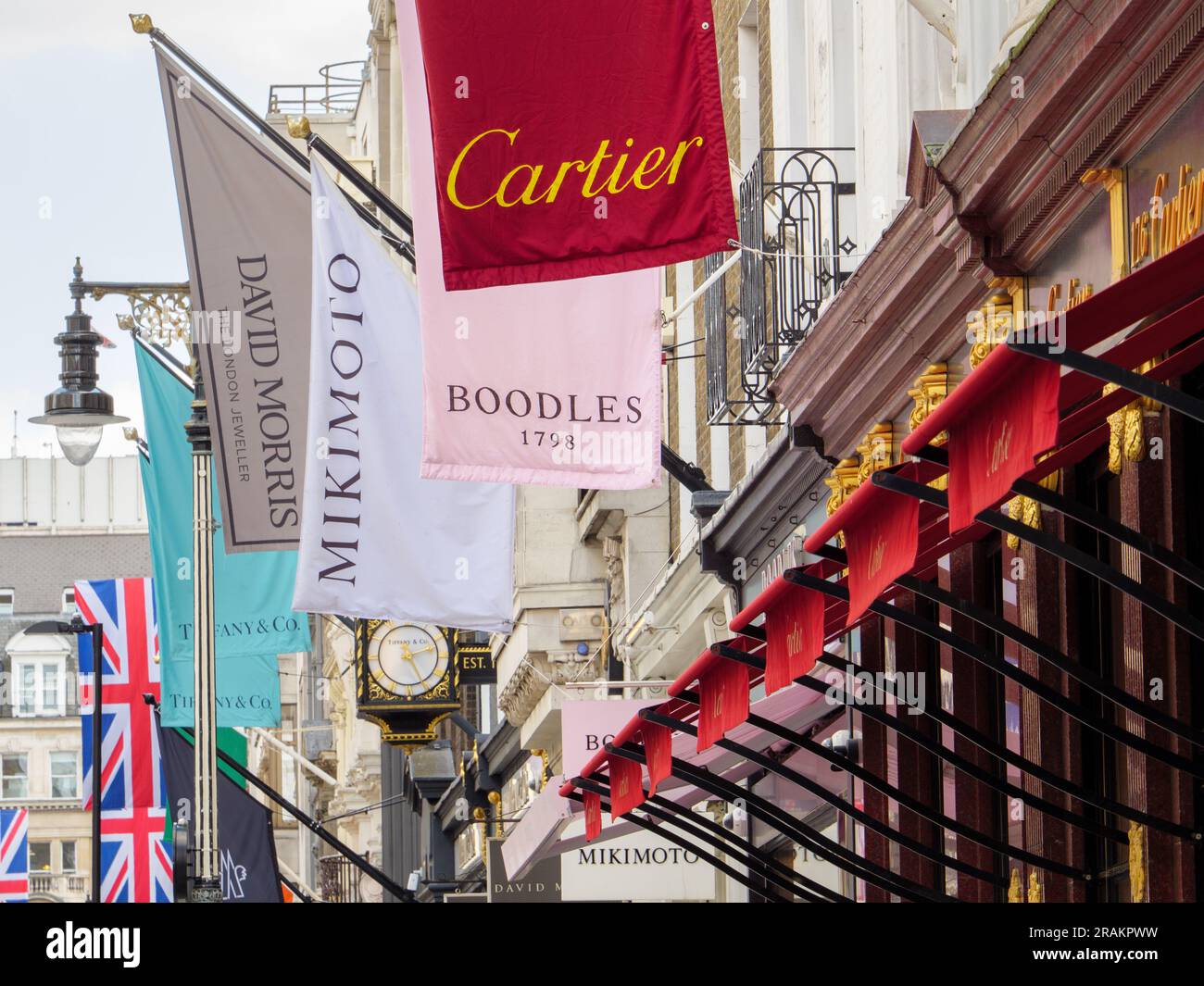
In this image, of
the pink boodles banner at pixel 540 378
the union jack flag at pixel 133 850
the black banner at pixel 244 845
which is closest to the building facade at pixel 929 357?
the pink boodles banner at pixel 540 378

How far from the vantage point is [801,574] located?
9008 mm

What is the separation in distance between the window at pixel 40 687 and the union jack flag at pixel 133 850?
6599 cm

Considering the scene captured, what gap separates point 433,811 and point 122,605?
20.9ft

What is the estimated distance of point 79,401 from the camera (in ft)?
82.4

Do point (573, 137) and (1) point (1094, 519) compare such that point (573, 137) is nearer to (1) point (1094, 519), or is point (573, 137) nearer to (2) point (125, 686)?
(1) point (1094, 519)

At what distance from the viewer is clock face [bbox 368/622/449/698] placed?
28625 mm

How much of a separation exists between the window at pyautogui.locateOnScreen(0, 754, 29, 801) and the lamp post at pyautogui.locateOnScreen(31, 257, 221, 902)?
66.3 metres

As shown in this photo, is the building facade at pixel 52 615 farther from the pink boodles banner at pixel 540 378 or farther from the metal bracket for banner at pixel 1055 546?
the metal bracket for banner at pixel 1055 546

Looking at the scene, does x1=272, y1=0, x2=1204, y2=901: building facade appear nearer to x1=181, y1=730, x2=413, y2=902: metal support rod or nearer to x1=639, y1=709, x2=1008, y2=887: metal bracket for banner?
x1=639, y1=709, x2=1008, y2=887: metal bracket for banner

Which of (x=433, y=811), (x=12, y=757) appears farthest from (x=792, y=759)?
(x=12, y=757)

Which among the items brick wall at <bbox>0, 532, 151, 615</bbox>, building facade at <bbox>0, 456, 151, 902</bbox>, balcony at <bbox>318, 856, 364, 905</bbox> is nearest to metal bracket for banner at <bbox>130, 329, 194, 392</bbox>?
balcony at <bbox>318, 856, 364, 905</bbox>

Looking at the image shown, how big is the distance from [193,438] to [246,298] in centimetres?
180

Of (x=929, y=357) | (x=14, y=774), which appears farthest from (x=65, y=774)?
(x=929, y=357)
